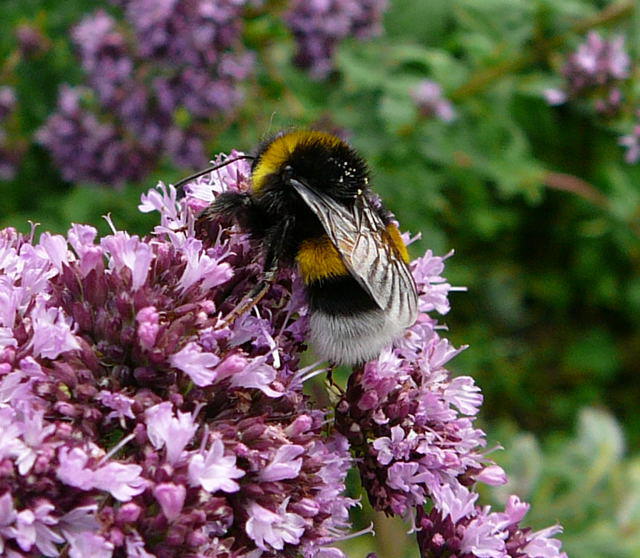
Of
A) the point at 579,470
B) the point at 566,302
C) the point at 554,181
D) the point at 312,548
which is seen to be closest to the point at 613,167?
the point at 554,181

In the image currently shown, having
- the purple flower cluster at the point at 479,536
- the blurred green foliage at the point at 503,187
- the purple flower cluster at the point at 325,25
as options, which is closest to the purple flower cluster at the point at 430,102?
the blurred green foliage at the point at 503,187

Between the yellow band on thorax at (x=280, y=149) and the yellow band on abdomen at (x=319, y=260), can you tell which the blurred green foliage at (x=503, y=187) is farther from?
the yellow band on abdomen at (x=319, y=260)

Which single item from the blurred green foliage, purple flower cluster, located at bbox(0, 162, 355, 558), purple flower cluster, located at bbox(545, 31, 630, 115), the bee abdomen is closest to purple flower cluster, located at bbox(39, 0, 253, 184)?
the blurred green foliage

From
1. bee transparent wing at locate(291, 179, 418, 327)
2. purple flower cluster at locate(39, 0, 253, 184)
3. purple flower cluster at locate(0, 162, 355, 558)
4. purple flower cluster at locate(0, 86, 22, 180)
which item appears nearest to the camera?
purple flower cluster at locate(0, 162, 355, 558)

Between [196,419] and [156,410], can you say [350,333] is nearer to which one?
[196,419]

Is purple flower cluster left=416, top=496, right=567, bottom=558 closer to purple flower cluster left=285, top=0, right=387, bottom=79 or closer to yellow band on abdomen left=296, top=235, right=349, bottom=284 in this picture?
yellow band on abdomen left=296, top=235, right=349, bottom=284

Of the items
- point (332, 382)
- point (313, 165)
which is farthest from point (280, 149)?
point (332, 382)
